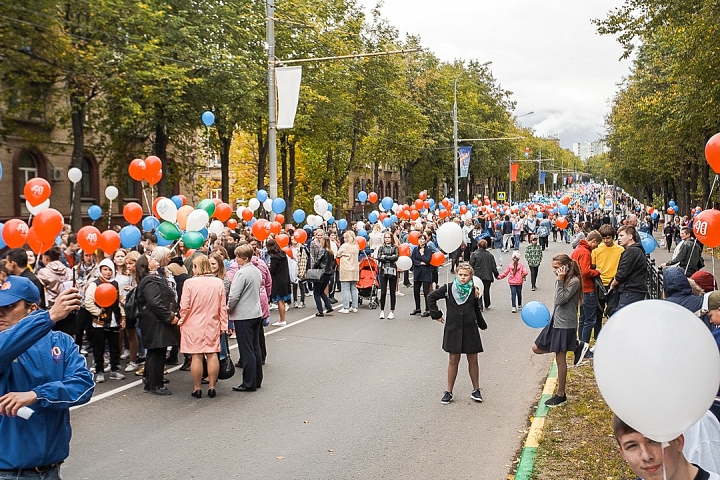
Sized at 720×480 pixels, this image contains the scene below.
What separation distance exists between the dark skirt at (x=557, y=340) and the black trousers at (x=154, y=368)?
4.82 metres

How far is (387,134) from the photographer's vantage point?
4128cm

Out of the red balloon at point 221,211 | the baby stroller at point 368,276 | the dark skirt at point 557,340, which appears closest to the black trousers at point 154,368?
the dark skirt at point 557,340

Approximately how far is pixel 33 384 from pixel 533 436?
4.88 metres

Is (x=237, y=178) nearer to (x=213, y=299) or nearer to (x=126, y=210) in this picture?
(x=126, y=210)

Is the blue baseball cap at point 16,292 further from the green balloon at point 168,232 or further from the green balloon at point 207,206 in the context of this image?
the green balloon at point 207,206

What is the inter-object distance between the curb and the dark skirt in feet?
2.18

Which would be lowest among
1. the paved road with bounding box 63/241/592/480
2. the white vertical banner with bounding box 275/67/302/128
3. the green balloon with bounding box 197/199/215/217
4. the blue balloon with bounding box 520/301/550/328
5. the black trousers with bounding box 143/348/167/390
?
the paved road with bounding box 63/241/592/480

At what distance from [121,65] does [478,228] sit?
538 inches

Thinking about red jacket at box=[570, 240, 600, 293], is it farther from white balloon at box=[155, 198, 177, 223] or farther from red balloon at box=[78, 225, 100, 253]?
white balloon at box=[155, 198, 177, 223]

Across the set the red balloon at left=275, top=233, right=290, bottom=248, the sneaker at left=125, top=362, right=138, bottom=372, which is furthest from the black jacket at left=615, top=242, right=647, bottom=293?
the red balloon at left=275, top=233, right=290, bottom=248

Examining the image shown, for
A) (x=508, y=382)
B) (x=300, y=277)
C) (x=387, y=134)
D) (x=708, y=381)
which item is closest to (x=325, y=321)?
(x=300, y=277)

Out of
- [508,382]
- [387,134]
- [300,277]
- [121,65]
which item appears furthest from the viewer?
[387,134]

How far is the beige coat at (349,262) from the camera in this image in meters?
14.4

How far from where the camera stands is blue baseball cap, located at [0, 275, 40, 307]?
11.1ft
